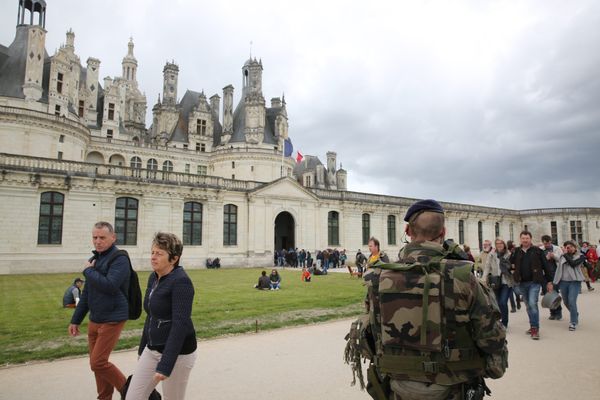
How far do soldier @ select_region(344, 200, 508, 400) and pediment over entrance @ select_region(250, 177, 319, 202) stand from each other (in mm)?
27936

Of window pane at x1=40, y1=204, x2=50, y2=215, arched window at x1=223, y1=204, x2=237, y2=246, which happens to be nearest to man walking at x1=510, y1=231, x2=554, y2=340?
arched window at x1=223, y1=204, x2=237, y2=246

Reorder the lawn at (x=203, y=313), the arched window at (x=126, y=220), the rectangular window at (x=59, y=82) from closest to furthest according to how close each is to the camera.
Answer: the lawn at (x=203, y=313) → the arched window at (x=126, y=220) → the rectangular window at (x=59, y=82)

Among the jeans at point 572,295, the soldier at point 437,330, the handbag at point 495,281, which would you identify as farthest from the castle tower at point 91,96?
the soldier at point 437,330

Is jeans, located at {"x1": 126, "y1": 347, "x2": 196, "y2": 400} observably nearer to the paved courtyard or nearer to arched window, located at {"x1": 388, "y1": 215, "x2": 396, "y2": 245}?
the paved courtyard

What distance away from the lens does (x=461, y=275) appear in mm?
2271

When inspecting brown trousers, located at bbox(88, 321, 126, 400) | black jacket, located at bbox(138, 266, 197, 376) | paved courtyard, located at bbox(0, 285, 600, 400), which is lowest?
paved courtyard, located at bbox(0, 285, 600, 400)

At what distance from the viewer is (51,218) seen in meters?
22.6

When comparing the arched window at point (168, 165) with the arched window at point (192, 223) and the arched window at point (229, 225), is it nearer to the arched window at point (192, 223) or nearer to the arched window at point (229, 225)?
the arched window at point (229, 225)

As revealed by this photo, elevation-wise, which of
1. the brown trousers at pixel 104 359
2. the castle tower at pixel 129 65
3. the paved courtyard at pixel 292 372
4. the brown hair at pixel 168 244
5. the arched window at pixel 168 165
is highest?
the castle tower at pixel 129 65

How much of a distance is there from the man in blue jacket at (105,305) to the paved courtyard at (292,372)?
87 centimetres

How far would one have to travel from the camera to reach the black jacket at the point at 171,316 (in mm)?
2953

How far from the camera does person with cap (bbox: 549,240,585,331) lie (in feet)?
25.2

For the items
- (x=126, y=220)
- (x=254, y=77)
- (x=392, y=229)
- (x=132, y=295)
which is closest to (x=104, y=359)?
(x=132, y=295)

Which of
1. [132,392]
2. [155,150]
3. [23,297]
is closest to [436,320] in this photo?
[132,392]
